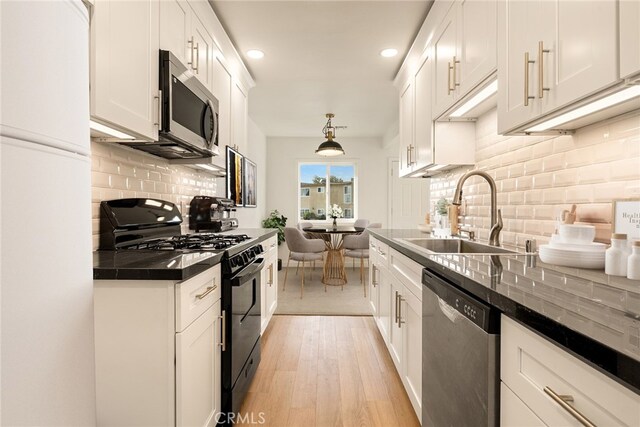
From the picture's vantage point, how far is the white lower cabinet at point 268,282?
2572mm

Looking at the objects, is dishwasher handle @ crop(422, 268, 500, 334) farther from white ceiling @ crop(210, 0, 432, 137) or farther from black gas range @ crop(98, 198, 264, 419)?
white ceiling @ crop(210, 0, 432, 137)

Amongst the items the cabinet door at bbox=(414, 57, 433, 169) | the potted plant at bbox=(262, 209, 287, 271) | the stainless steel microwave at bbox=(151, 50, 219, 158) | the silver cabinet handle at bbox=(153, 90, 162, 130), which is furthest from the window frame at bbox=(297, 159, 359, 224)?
the silver cabinet handle at bbox=(153, 90, 162, 130)

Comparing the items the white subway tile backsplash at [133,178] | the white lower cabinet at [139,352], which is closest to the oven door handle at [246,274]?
the white lower cabinet at [139,352]

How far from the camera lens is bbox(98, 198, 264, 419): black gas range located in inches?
61.1

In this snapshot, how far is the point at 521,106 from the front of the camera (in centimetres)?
123

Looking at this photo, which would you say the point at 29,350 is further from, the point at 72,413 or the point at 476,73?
the point at 476,73

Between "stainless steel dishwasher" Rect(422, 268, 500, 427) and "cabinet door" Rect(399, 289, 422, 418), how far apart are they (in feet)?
0.49

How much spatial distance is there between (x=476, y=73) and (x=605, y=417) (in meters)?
1.52

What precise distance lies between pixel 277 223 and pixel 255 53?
351 cm

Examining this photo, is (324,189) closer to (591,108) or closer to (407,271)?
(407,271)

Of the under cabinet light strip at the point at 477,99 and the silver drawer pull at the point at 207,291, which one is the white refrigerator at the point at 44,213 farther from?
the under cabinet light strip at the point at 477,99

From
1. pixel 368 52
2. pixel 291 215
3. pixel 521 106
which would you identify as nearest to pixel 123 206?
pixel 521 106

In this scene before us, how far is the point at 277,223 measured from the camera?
608cm

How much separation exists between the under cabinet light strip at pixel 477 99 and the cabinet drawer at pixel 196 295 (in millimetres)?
1560
